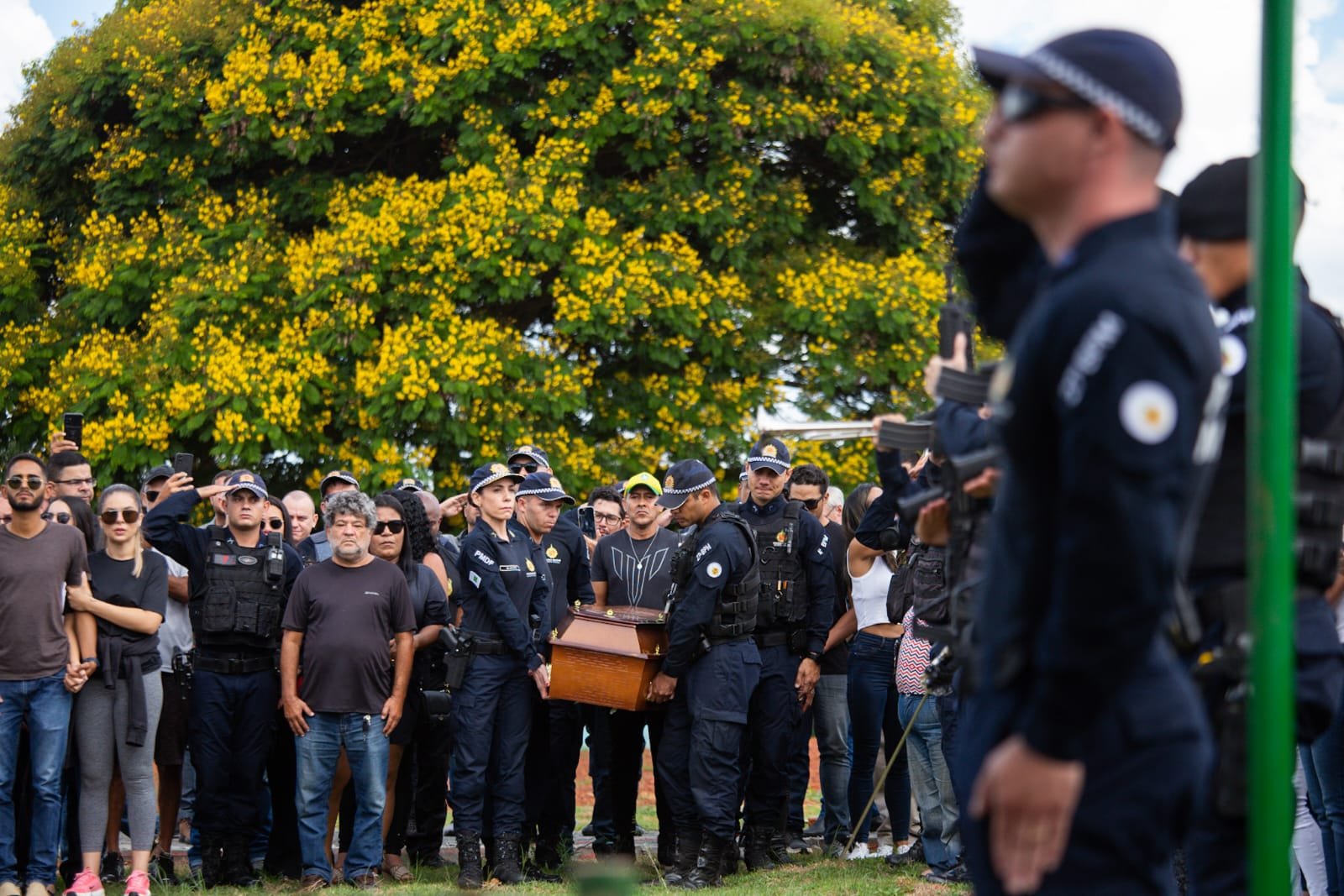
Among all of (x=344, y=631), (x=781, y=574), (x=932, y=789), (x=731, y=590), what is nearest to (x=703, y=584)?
(x=731, y=590)

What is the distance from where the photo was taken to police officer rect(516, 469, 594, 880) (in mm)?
10531

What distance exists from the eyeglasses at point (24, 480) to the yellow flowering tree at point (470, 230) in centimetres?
1016

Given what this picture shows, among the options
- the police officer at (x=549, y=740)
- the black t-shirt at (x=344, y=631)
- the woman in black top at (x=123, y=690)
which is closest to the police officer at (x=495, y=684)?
→ the police officer at (x=549, y=740)

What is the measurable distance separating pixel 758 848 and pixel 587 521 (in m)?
4.32

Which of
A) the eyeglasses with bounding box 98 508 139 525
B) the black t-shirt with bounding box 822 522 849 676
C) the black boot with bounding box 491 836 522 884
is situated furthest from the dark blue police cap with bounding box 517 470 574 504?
the eyeglasses with bounding box 98 508 139 525

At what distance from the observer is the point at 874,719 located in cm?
1069

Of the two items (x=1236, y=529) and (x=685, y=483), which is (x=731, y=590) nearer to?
(x=685, y=483)

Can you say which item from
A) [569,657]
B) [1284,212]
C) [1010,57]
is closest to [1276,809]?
[1284,212]

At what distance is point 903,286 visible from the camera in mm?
20719

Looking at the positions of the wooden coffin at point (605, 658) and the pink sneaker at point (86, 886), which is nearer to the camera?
the pink sneaker at point (86, 886)

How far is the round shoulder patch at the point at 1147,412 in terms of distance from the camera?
8.02 feet

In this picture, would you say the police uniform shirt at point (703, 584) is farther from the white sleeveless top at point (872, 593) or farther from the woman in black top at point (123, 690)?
the woman in black top at point (123, 690)

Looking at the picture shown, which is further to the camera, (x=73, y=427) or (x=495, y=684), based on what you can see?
(x=73, y=427)

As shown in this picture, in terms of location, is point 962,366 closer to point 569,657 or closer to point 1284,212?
point 1284,212
